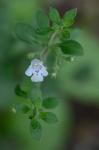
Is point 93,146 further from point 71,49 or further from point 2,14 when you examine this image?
point 71,49

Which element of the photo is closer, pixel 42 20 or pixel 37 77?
pixel 37 77

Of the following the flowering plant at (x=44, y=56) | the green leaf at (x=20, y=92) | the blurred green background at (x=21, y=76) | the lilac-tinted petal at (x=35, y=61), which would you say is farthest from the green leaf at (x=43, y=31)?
the blurred green background at (x=21, y=76)

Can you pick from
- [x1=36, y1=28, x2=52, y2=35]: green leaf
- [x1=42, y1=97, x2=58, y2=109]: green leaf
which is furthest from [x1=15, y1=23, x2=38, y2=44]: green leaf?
[x1=42, y1=97, x2=58, y2=109]: green leaf

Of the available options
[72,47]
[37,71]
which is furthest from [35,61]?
[72,47]

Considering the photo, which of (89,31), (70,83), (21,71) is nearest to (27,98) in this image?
(21,71)

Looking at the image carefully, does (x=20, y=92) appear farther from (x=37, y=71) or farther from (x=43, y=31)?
(x=43, y=31)

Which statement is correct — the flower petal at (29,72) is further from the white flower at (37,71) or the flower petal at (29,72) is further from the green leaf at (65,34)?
the green leaf at (65,34)
